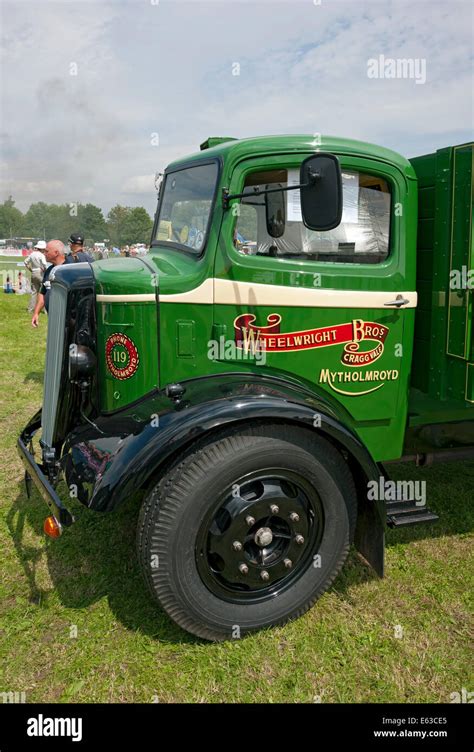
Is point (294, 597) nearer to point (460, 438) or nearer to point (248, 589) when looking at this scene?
point (248, 589)

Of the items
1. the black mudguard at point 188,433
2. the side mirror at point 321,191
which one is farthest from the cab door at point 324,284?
the side mirror at point 321,191

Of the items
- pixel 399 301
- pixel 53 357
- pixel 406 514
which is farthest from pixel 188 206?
pixel 406 514

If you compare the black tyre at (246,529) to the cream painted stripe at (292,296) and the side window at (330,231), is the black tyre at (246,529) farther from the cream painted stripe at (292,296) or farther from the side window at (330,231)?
the side window at (330,231)

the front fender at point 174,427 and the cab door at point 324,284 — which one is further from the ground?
the cab door at point 324,284

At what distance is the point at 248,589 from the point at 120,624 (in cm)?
73

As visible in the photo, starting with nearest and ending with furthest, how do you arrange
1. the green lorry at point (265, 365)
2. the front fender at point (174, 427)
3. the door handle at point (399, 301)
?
1. the front fender at point (174, 427)
2. the green lorry at point (265, 365)
3. the door handle at point (399, 301)

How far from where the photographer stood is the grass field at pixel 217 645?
8.52 feet

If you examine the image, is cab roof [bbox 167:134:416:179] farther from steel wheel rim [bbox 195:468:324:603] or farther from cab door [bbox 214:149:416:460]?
steel wheel rim [bbox 195:468:324:603]

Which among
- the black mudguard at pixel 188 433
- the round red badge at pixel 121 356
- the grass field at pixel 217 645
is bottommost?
the grass field at pixel 217 645

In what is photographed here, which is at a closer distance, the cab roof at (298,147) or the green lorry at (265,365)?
the green lorry at (265,365)

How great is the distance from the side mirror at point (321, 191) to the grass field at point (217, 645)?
2.14 meters

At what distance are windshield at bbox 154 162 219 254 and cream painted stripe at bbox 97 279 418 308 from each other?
28cm

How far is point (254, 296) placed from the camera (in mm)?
2982

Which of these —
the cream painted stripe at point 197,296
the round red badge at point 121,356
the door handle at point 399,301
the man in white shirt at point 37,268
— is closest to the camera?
the cream painted stripe at point 197,296
